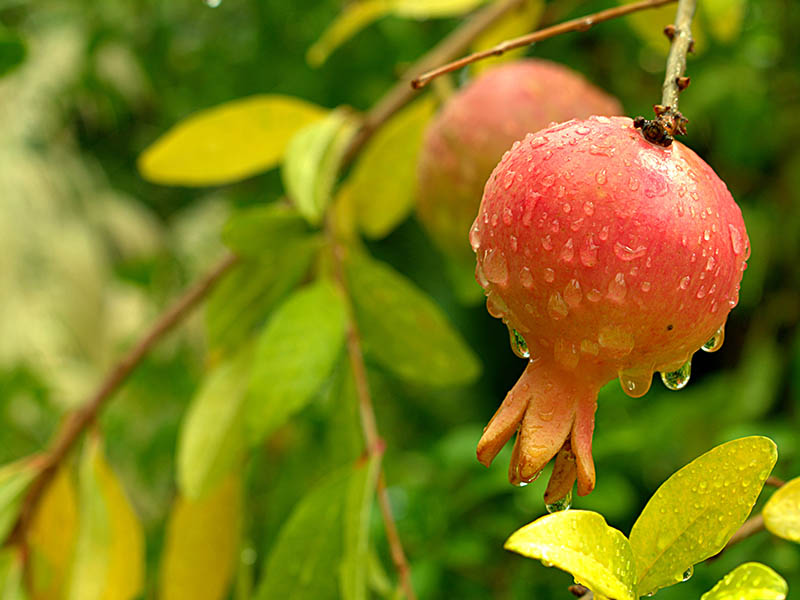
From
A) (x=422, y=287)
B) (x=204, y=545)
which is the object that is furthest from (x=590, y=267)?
(x=422, y=287)

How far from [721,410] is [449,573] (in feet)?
1.21

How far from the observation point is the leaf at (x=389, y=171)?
2.22 ft

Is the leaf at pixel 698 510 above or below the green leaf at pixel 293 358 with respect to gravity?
above

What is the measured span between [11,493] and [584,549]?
468 millimetres

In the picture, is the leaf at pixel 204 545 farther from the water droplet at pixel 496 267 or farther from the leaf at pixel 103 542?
the water droplet at pixel 496 267

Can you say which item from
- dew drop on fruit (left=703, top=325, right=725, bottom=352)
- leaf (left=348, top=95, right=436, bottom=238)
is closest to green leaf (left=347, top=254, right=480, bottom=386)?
leaf (left=348, top=95, right=436, bottom=238)

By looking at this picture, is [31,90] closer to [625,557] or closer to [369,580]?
[369,580]

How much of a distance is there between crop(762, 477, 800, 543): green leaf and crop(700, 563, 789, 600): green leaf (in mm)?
19

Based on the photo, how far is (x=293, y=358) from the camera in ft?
1.64

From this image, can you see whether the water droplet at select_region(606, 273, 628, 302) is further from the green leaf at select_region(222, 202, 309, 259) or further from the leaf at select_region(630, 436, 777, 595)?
the green leaf at select_region(222, 202, 309, 259)

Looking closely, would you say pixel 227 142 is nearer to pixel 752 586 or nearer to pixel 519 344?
pixel 519 344

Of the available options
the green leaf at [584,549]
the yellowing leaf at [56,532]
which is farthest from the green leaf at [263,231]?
the green leaf at [584,549]

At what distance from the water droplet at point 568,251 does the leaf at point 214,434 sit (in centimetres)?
34

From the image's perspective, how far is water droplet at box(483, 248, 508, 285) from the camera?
287mm
